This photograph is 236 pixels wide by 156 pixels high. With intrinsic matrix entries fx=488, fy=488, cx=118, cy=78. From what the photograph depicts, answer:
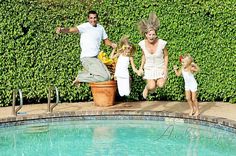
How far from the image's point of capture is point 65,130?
10102 mm

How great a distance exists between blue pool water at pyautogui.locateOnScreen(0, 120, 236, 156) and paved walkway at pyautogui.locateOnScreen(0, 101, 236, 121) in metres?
0.80

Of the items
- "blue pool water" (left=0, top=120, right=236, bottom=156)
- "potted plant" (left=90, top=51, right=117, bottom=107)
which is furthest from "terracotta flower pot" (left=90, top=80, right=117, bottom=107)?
"blue pool water" (left=0, top=120, right=236, bottom=156)

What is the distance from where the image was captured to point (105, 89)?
11641mm

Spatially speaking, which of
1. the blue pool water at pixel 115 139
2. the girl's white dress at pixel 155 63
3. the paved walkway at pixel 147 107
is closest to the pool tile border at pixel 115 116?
the blue pool water at pixel 115 139

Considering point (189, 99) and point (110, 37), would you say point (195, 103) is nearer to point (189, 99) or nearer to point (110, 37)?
point (189, 99)

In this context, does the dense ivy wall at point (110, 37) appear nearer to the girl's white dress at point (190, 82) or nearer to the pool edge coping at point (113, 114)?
the pool edge coping at point (113, 114)

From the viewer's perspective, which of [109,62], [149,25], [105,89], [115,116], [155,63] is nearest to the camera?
[149,25]

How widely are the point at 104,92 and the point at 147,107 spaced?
Answer: 1.09m

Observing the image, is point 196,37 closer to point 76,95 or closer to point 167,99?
point 167,99

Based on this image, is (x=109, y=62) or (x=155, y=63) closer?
(x=155, y=63)

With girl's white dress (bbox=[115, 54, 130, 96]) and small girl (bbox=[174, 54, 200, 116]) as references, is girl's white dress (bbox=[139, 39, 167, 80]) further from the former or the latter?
girl's white dress (bbox=[115, 54, 130, 96])

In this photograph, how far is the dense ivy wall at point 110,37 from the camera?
1182cm

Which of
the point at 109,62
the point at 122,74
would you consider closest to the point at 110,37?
the point at 109,62

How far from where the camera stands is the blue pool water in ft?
26.6
